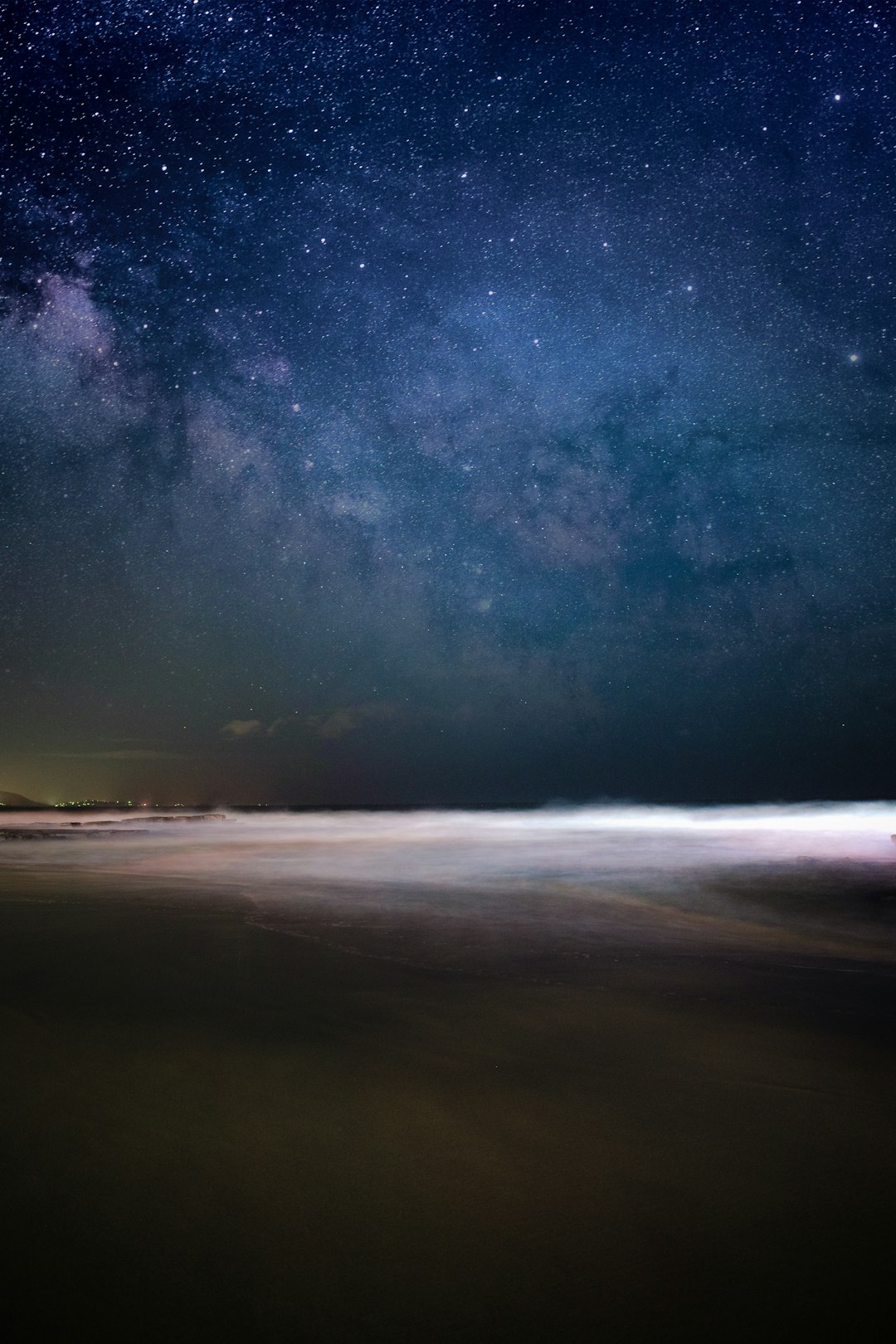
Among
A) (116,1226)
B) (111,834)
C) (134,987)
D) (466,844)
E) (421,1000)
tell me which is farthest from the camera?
(111,834)

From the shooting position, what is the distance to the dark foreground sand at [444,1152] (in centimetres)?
243

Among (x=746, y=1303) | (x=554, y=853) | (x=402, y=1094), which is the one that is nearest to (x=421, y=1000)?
(x=402, y=1094)

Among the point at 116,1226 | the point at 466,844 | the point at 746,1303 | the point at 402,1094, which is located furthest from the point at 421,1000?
the point at 466,844

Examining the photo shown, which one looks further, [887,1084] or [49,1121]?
[887,1084]

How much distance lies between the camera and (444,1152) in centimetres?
336

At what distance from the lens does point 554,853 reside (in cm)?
2255

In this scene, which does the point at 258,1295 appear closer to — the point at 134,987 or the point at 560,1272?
the point at 560,1272

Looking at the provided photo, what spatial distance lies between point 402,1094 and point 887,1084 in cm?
265

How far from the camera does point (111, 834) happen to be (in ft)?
100

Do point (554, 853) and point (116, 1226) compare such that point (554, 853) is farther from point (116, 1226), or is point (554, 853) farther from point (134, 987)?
point (116, 1226)

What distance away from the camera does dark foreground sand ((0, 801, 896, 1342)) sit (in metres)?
2.43

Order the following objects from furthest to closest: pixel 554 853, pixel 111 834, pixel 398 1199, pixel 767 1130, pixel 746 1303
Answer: pixel 111 834
pixel 554 853
pixel 767 1130
pixel 398 1199
pixel 746 1303

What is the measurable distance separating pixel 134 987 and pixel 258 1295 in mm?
4206

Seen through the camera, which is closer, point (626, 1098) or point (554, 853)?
point (626, 1098)
